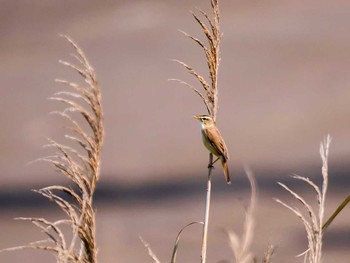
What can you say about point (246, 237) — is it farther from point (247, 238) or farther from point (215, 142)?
point (215, 142)

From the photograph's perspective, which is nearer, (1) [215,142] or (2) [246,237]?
(2) [246,237]

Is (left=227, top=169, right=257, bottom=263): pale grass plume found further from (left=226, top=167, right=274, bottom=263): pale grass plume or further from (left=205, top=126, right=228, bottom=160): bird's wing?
(left=205, top=126, right=228, bottom=160): bird's wing

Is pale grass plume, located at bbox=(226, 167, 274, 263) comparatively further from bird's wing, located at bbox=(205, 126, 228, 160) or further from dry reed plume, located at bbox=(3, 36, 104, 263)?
bird's wing, located at bbox=(205, 126, 228, 160)

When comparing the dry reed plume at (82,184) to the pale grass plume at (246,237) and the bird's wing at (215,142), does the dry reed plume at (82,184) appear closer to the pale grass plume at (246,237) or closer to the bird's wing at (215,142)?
the pale grass plume at (246,237)

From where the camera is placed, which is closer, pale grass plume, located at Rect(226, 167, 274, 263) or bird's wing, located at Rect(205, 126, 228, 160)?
pale grass plume, located at Rect(226, 167, 274, 263)

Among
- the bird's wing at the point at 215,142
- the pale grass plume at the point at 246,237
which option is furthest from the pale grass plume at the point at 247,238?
the bird's wing at the point at 215,142

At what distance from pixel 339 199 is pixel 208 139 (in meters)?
4.29

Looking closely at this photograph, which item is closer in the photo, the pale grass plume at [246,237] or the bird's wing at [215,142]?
the pale grass plume at [246,237]

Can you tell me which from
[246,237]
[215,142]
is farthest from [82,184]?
[215,142]

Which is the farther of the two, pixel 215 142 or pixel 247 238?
pixel 215 142

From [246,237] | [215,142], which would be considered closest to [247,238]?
[246,237]

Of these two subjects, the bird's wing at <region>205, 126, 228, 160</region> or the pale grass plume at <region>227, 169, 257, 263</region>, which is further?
the bird's wing at <region>205, 126, 228, 160</region>

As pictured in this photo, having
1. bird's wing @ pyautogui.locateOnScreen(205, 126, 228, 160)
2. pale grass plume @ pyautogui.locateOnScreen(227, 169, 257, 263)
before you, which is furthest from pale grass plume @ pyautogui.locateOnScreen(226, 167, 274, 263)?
bird's wing @ pyautogui.locateOnScreen(205, 126, 228, 160)

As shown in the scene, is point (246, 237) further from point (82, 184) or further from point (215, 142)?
point (215, 142)
